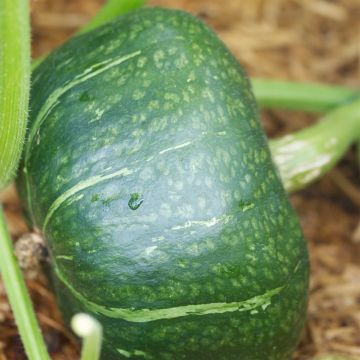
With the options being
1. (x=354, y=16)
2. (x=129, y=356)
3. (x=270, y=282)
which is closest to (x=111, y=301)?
(x=129, y=356)

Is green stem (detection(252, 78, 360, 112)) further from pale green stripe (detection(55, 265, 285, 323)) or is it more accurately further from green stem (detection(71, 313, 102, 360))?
green stem (detection(71, 313, 102, 360))

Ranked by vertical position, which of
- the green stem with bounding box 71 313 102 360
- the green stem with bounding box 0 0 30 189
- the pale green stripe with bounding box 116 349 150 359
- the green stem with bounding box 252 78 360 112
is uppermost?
the green stem with bounding box 252 78 360 112

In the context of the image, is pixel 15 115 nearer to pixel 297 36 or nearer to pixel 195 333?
pixel 195 333

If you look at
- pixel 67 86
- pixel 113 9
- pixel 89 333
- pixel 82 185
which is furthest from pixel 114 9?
pixel 89 333

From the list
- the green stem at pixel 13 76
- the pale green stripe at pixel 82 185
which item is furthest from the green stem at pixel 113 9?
the pale green stripe at pixel 82 185

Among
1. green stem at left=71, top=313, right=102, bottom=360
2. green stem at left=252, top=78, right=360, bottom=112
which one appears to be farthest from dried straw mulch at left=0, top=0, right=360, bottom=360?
green stem at left=71, top=313, right=102, bottom=360

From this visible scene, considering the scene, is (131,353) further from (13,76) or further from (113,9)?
(113,9)

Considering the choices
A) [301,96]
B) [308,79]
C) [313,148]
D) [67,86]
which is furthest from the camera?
[308,79]
